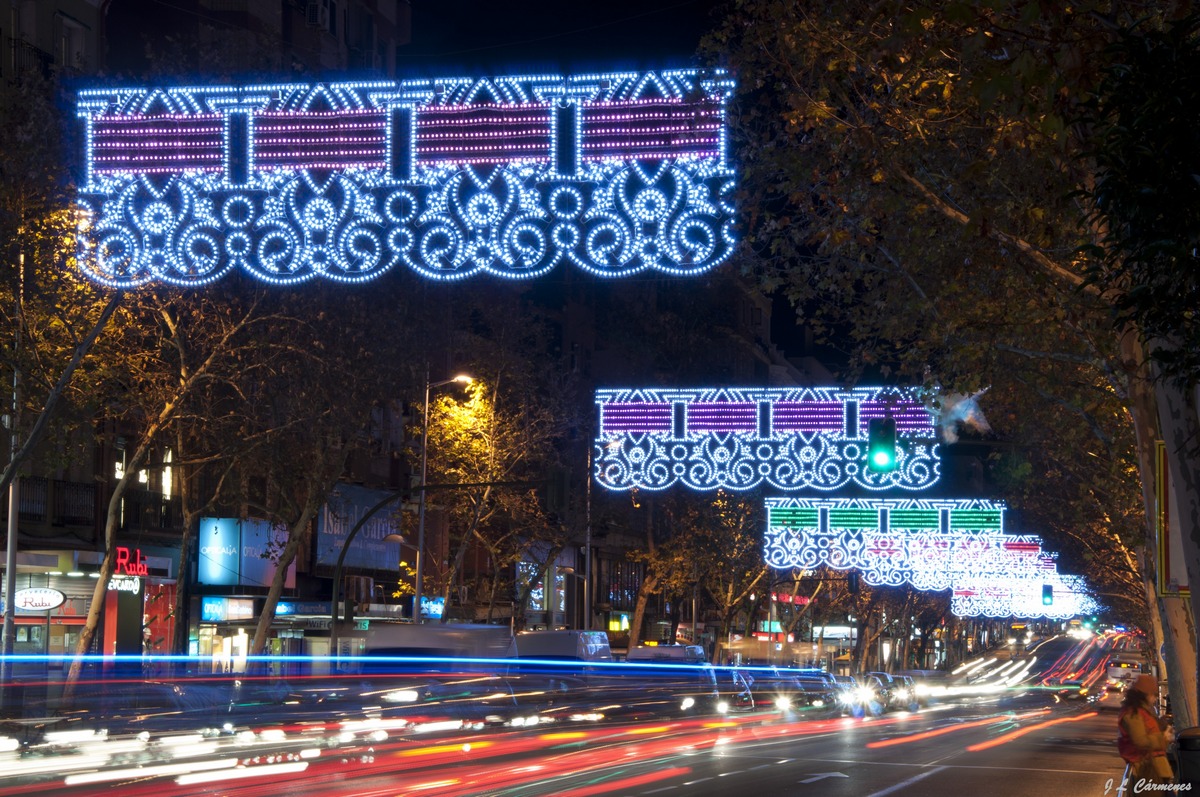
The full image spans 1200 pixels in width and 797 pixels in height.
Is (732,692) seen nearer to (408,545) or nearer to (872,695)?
(872,695)

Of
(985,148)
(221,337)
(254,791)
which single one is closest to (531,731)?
(254,791)

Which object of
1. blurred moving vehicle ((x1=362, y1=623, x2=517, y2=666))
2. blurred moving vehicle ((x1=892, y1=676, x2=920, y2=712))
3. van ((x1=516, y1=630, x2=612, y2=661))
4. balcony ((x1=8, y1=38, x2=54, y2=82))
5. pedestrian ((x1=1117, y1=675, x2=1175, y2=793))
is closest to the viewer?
pedestrian ((x1=1117, y1=675, x2=1175, y2=793))

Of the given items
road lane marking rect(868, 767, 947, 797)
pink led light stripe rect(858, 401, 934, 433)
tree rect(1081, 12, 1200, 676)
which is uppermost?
pink led light stripe rect(858, 401, 934, 433)

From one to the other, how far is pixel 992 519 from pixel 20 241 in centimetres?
2730

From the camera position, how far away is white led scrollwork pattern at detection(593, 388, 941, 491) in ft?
107

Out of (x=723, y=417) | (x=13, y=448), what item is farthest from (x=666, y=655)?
(x=13, y=448)

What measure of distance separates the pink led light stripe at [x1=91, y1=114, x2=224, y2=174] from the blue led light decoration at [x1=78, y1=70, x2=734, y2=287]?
0.07ft

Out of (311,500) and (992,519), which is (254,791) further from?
(992,519)

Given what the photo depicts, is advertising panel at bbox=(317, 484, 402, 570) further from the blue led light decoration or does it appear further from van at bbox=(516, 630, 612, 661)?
the blue led light decoration

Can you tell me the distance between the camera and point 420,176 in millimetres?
16266

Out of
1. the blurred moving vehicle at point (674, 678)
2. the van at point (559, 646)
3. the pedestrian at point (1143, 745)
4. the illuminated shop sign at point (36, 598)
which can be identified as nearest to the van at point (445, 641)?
the blurred moving vehicle at point (674, 678)

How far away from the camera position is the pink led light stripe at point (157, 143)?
17.0m

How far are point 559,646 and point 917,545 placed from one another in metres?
20.3

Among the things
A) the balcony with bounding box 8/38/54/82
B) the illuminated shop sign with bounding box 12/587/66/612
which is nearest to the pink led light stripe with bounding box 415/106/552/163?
the illuminated shop sign with bounding box 12/587/66/612
